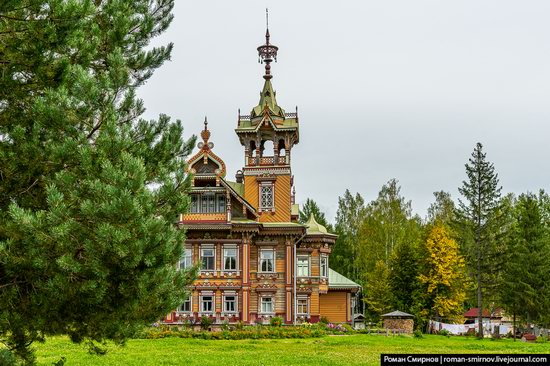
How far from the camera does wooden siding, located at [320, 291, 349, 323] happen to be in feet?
129

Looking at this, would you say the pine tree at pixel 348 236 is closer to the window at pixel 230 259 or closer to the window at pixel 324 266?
the window at pixel 324 266

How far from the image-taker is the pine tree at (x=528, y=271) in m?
36.9

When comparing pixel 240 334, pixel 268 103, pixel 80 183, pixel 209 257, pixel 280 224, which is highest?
pixel 268 103

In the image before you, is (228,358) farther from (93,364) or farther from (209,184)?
(209,184)

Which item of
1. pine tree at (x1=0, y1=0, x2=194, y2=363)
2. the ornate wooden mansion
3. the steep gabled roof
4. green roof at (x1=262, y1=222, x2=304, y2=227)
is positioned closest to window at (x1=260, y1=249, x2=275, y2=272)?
the ornate wooden mansion

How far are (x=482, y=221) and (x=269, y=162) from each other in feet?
43.5

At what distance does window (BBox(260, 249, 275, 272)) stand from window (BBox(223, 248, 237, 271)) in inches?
Result: 61.8

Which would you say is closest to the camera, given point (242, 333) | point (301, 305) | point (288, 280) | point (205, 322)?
point (242, 333)

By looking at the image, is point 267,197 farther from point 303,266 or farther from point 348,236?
point 348,236

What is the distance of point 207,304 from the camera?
34844mm

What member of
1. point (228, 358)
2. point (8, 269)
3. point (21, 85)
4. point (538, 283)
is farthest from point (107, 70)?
point (538, 283)

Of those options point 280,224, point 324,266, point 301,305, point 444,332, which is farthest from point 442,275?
point 280,224

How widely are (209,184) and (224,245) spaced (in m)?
3.45

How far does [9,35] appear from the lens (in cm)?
799
